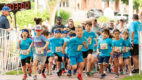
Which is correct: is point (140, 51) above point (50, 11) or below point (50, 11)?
below

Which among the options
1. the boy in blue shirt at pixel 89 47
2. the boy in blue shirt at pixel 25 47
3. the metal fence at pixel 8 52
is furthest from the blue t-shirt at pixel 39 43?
the boy in blue shirt at pixel 89 47

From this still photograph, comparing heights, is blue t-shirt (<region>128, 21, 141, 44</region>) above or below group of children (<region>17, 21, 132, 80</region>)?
above

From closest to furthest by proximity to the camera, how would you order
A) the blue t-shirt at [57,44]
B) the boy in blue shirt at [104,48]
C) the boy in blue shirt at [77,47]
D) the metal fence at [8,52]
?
the boy in blue shirt at [77,47]
the boy in blue shirt at [104,48]
the metal fence at [8,52]
the blue t-shirt at [57,44]

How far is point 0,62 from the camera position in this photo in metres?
14.4

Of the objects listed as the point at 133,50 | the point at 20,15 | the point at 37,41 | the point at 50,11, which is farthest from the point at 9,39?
the point at 50,11

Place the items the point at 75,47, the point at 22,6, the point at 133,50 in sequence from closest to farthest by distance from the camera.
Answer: the point at 75,47
the point at 133,50
the point at 22,6

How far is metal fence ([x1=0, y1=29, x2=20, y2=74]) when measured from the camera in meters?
14.0

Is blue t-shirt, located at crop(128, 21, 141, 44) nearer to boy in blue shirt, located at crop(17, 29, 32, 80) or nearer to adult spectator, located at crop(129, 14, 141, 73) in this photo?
adult spectator, located at crop(129, 14, 141, 73)

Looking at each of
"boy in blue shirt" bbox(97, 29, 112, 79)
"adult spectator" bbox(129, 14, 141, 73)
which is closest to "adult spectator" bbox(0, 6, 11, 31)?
"boy in blue shirt" bbox(97, 29, 112, 79)

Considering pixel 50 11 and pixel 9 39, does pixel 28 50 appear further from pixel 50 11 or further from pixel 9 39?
pixel 50 11

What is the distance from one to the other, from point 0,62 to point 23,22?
1879 centimetres

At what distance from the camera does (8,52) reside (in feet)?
48.0

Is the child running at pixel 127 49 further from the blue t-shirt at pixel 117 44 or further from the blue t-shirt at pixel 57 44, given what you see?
the blue t-shirt at pixel 57 44

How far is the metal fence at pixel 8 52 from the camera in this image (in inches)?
552
